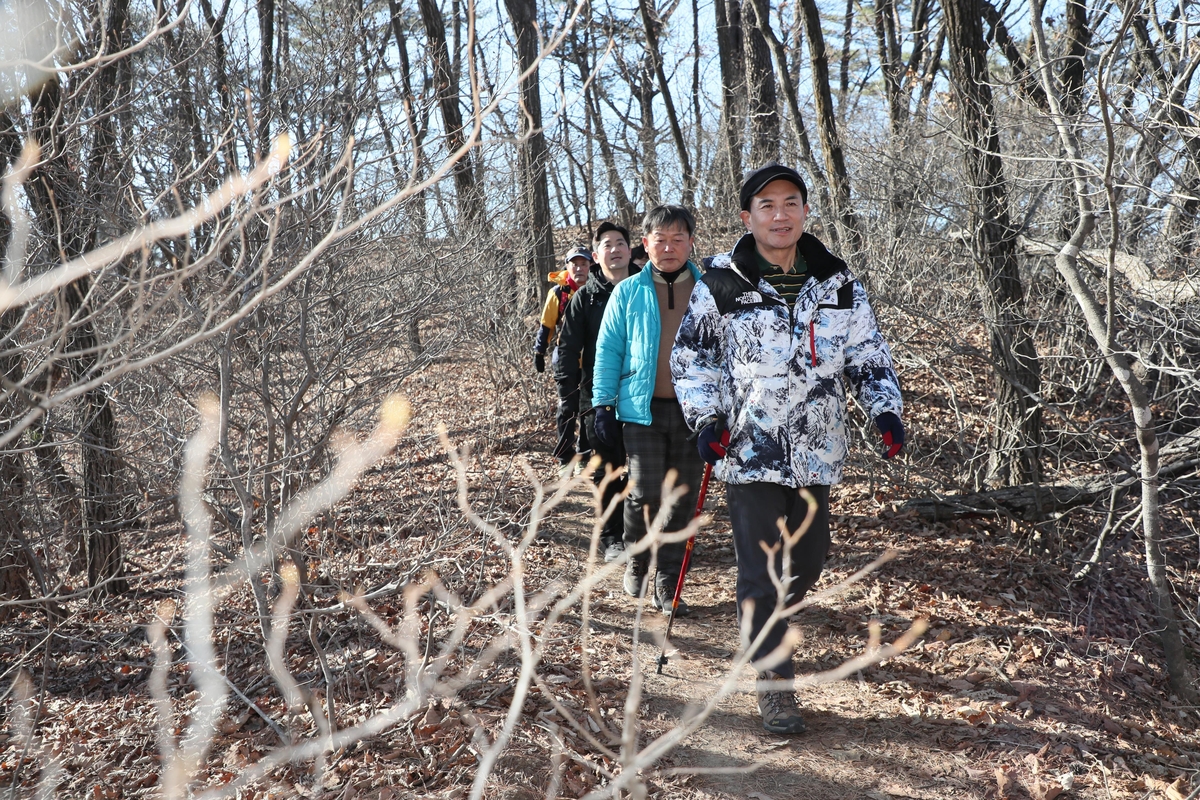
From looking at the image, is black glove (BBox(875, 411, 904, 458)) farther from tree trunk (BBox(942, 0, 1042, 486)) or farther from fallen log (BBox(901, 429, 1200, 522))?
tree trunk (BBox(942, 0, 1042, 486))

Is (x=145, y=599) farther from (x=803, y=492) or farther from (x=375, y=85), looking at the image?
(x=803, y=492)

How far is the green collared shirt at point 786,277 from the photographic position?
3.48m

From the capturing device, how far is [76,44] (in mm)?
4836

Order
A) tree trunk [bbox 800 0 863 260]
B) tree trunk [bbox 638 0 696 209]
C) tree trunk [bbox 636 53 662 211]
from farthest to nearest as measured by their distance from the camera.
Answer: tree trunk [bbox 638 0 696 209] < tree trunk [bbox 636 53 662 211] < tree trunk [bbox 800 0 863 260]

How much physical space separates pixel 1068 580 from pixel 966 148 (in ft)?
9.40

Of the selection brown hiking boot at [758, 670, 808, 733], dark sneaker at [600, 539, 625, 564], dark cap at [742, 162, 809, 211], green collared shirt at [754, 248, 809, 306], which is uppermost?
dark cap at [742, 162, 809, 211]

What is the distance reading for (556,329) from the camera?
23.6ft

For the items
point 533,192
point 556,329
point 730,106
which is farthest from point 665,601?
point 730,106

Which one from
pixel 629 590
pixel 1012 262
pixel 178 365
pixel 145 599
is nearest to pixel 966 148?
pixel 1012 262

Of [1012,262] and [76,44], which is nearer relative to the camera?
[76,44]

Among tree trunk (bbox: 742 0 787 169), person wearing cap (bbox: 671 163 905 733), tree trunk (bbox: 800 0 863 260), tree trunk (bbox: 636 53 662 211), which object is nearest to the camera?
person wearing cap (bbox: 671 163 905 733)

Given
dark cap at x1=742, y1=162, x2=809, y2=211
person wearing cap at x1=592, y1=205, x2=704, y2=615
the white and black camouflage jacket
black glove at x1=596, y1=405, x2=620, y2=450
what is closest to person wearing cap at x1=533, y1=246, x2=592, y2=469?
black glove at x1=596, y1=405, x2=620, y2=450

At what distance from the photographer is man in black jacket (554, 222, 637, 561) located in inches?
209

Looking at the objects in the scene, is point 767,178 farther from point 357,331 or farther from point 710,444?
point 357,331
